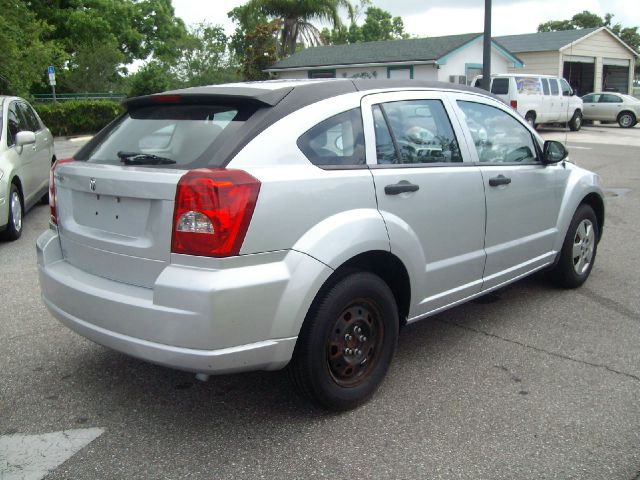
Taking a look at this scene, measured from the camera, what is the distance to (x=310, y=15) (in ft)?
123

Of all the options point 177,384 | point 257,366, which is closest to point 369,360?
point 257,366

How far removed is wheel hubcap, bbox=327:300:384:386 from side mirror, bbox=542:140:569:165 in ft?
7.20

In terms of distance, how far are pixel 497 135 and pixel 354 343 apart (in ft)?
6.76

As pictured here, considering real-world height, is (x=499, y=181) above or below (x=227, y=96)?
below

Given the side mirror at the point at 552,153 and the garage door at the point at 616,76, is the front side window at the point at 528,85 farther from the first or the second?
the side mirror at the point at 552,153

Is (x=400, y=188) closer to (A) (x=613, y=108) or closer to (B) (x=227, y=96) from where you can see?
(B) (x=227, y=96)

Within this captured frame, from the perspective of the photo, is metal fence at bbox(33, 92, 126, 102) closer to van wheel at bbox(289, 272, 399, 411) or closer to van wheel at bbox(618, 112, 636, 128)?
van wheel at bbox(618, 112, 636, 128)

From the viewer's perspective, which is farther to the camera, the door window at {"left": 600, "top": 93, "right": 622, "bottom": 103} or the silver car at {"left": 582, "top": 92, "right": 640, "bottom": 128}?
the door window at {"left": 600, "top": 93, "right": 622, "bottom": 103}

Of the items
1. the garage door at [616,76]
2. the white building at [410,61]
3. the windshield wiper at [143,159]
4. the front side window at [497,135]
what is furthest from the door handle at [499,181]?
the garage door at [616,76]

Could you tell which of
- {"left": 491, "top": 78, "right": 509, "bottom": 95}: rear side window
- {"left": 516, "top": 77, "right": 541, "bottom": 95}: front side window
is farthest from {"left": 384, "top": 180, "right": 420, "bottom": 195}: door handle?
{"left": 516, "top": 77, "right": 541, "bottom": 95}: front side window

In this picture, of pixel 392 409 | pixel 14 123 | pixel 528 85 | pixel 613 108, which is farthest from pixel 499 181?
pixel 613 108

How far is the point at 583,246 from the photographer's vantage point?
18.5ft

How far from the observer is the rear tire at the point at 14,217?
7.45 metres

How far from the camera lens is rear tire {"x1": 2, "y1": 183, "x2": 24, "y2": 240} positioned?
745cm
